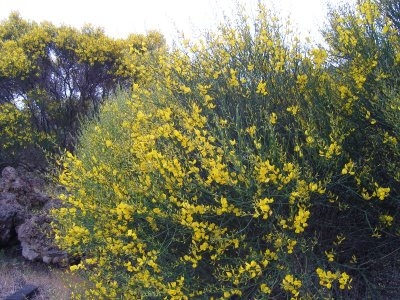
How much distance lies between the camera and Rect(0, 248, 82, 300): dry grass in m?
6.70

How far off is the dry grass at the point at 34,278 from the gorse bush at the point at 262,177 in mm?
2223

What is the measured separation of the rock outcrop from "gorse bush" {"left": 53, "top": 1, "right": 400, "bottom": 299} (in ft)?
11.4

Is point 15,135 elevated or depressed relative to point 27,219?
elevated

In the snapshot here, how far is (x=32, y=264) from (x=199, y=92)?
4961 mm

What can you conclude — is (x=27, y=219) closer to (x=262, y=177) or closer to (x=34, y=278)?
(x=34, y=278)

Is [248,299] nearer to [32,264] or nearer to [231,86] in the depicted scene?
[231,86]

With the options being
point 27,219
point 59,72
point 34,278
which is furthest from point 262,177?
point 59,72

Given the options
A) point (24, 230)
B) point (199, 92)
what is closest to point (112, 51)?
point (24, 230)

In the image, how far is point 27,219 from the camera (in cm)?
846

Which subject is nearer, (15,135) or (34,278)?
(34,278)

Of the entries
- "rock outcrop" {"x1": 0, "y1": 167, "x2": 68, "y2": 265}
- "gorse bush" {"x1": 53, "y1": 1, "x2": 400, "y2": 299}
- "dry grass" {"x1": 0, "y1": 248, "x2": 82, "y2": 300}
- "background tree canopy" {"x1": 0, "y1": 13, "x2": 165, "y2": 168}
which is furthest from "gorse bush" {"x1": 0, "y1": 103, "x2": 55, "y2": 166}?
"gorse bush" {"x1": 53, "y1": 1, "x2": 400, "y2": 299}

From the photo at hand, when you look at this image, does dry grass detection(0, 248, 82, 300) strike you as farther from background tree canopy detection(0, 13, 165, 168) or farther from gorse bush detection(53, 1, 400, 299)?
background tree canopy detection(0, 13, 165, 168)

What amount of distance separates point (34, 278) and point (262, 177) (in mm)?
4913

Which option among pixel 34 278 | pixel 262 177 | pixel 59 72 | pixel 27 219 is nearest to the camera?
pixel 262 177
